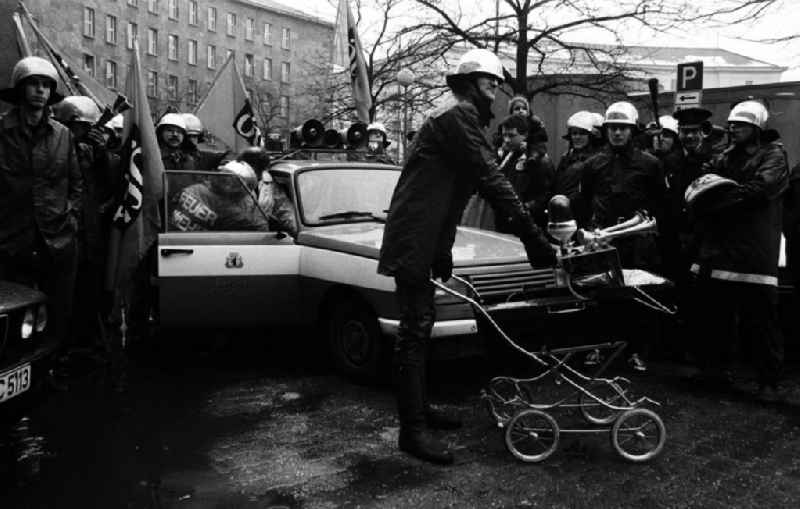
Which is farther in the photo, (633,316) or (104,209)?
(104,209)

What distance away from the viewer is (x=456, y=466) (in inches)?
182

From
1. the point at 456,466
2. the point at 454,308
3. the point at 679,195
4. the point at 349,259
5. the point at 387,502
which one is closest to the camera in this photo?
the point at 387,502

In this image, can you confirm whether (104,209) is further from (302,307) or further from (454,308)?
(454,308)

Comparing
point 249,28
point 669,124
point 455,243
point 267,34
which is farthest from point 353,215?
point 267,34

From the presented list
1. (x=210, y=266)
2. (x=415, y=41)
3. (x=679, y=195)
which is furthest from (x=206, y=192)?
(x=415, y=41)

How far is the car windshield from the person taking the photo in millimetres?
7098

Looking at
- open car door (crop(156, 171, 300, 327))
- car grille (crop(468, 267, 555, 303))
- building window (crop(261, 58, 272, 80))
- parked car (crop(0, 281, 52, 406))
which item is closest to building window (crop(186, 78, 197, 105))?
building window (crop(261, 58, 272, 80))

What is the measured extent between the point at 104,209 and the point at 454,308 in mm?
3255

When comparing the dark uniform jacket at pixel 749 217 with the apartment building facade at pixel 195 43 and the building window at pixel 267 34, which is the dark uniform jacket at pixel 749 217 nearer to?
the apartment building facade at pixel 195 43

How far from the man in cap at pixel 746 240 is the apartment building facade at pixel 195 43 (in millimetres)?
48916

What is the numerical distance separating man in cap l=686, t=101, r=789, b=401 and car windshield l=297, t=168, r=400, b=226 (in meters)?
2.55

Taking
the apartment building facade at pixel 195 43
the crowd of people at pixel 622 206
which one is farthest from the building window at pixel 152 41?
the crowd of people at pixel 622 206

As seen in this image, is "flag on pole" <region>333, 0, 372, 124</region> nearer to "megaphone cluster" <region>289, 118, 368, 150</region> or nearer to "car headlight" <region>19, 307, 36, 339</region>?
"megaphone cluster" <region>289, 118, 368, 150</region>

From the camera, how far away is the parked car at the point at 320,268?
5973mm
